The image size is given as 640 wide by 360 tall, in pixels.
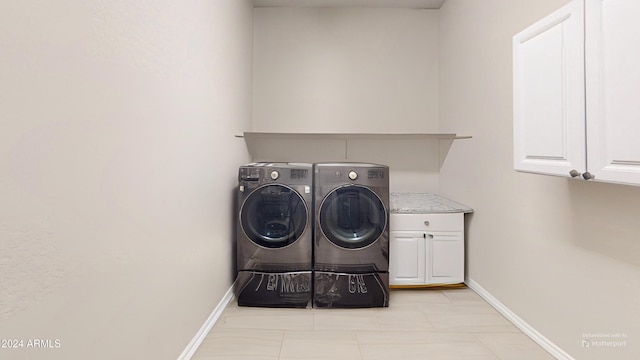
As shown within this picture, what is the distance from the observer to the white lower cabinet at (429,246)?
2.61 metres

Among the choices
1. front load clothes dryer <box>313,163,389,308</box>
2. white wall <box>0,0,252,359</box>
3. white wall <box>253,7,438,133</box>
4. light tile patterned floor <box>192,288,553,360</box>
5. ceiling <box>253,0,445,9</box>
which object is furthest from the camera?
white wall <box>253,7,438,133</box>

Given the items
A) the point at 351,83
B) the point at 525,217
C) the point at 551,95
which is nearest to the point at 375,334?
the point at 525,217

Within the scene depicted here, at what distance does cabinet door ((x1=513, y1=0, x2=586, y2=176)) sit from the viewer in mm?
1274

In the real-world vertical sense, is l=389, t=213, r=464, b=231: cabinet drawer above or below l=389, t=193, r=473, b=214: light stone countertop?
below

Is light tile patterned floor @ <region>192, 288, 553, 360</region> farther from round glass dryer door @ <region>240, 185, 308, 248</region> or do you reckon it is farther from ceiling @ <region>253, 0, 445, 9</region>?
ceiling @ <region>253, 0, 445, 9</region>

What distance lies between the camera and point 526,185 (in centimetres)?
190

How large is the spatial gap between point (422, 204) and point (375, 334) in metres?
1.31

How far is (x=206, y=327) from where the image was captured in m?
1.91

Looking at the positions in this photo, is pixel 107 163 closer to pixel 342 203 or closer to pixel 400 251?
pixel 342 203

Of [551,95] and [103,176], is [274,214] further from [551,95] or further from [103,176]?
[551,95]

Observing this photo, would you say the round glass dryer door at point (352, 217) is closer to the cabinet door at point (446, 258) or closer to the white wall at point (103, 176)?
the cabinet door at point (446, 258)

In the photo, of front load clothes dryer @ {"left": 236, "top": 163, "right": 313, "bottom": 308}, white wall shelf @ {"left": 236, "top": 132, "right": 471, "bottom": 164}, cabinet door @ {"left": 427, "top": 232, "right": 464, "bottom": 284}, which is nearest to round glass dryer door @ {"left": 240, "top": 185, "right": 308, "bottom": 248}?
front load clothes dryer @ {"left": 236, "top": 163, "right": 313, "bottom": 308}

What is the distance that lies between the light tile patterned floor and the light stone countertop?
72 cm

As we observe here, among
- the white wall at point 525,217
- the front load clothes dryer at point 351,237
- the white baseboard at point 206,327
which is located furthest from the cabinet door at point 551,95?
the white baseboard at point 206,327
